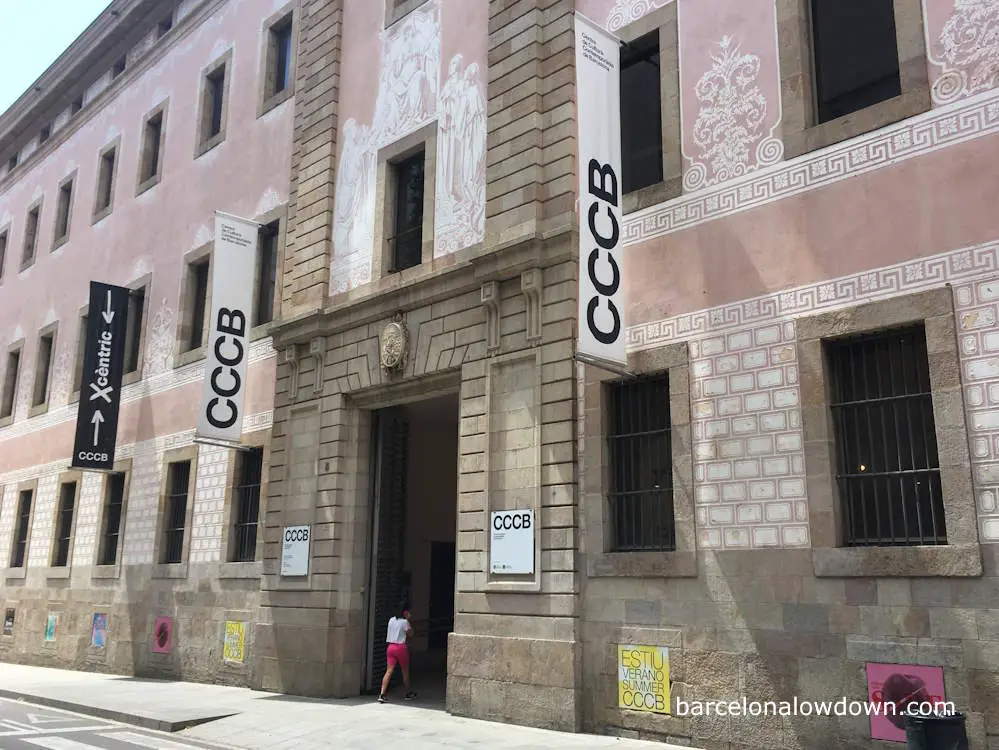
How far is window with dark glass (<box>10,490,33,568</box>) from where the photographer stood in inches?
1008

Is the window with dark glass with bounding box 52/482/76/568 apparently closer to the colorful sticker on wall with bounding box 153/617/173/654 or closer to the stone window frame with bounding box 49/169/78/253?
the colorful sticker on wall with bounding box 153/617/173/654

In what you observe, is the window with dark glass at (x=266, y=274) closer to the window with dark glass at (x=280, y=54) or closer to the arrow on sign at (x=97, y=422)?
the window with dark glass at (x=280, y=54)

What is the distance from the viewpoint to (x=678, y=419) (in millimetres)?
11102

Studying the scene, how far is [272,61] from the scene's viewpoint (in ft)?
66.8

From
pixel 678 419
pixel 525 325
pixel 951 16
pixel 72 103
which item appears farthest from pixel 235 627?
pixel 72 103

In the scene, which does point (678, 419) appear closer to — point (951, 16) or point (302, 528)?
point (951, 16)

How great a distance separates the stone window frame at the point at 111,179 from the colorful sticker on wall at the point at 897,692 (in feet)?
74.9

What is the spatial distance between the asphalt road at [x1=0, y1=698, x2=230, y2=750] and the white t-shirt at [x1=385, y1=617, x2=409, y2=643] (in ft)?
11.6

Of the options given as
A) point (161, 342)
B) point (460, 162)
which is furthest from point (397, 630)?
point (161, 342)

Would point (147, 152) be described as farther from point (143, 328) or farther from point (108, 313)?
point (143, 328)

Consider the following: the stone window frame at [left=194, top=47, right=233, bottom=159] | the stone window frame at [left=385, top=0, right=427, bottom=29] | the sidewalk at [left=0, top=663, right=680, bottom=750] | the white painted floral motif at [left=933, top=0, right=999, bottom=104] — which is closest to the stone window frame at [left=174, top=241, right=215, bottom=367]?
the stone window frame at [left=194, top=47, right=233, bottom=159]

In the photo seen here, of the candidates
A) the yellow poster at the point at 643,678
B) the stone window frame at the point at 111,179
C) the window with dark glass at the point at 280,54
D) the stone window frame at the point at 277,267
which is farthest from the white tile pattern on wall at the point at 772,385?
the stone window frame at the point at 111,179
